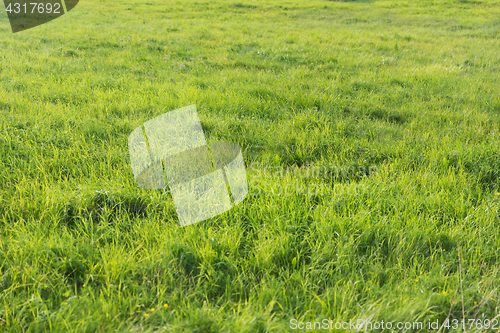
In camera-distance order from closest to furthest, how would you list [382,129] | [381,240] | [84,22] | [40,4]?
[381,240] → [382,129] → [84,22] → [40,4]

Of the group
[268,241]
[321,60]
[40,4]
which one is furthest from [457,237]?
[40,4]

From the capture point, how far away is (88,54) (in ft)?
28.2

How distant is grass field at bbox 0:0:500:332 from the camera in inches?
81.7

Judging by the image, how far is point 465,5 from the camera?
21391mm

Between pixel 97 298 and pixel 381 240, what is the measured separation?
2.10m

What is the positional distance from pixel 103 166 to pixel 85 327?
2.00 meters

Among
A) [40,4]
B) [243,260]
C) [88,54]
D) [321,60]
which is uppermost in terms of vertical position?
[40,4]

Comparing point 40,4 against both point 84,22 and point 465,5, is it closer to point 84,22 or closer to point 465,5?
point 84,22

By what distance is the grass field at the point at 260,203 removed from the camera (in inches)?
81.7

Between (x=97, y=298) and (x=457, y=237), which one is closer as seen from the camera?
(x=97, y=298)

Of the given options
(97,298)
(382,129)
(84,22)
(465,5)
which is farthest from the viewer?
(465,5)

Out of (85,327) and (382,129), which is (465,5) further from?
(85,327)

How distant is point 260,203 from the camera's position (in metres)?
2.98

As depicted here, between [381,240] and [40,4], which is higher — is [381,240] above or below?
below
